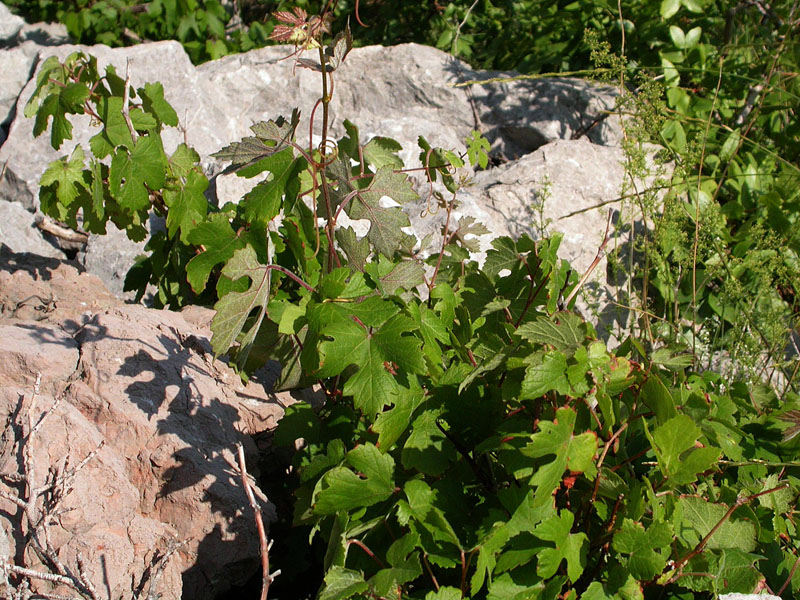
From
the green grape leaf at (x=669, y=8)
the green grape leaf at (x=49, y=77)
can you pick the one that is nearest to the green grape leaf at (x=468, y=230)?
the green grape leaf at (x=49, y=77)

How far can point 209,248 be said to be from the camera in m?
1.73

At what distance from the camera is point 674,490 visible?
1537mm

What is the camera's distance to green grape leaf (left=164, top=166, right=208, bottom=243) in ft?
7.58

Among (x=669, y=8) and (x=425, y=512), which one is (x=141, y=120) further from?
(x=669, y=8)

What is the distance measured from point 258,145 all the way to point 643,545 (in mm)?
1129

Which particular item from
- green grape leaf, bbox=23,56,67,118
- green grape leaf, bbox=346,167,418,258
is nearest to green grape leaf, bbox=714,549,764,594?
green grape leaf, bbox=346,167,418,258

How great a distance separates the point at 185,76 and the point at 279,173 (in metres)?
3.11

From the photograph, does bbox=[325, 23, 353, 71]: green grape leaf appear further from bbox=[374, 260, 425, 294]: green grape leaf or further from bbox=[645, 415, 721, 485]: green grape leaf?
bbox=[645, 415, 721, 485]: green grape leaf

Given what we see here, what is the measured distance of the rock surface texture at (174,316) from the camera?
1717 millimetres

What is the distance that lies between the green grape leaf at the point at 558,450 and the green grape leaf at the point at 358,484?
315mm

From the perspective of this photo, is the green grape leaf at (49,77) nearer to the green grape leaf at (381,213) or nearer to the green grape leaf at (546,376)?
the green grape leaf at (381,213)


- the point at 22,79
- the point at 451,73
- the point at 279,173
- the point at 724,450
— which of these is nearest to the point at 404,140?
the point at 451,73

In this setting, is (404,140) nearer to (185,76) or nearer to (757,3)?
(185,76)

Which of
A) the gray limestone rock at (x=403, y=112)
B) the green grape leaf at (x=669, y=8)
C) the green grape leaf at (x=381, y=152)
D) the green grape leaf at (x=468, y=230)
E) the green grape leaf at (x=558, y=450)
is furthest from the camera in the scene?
the green grape leaf at (x=669, y=8)
